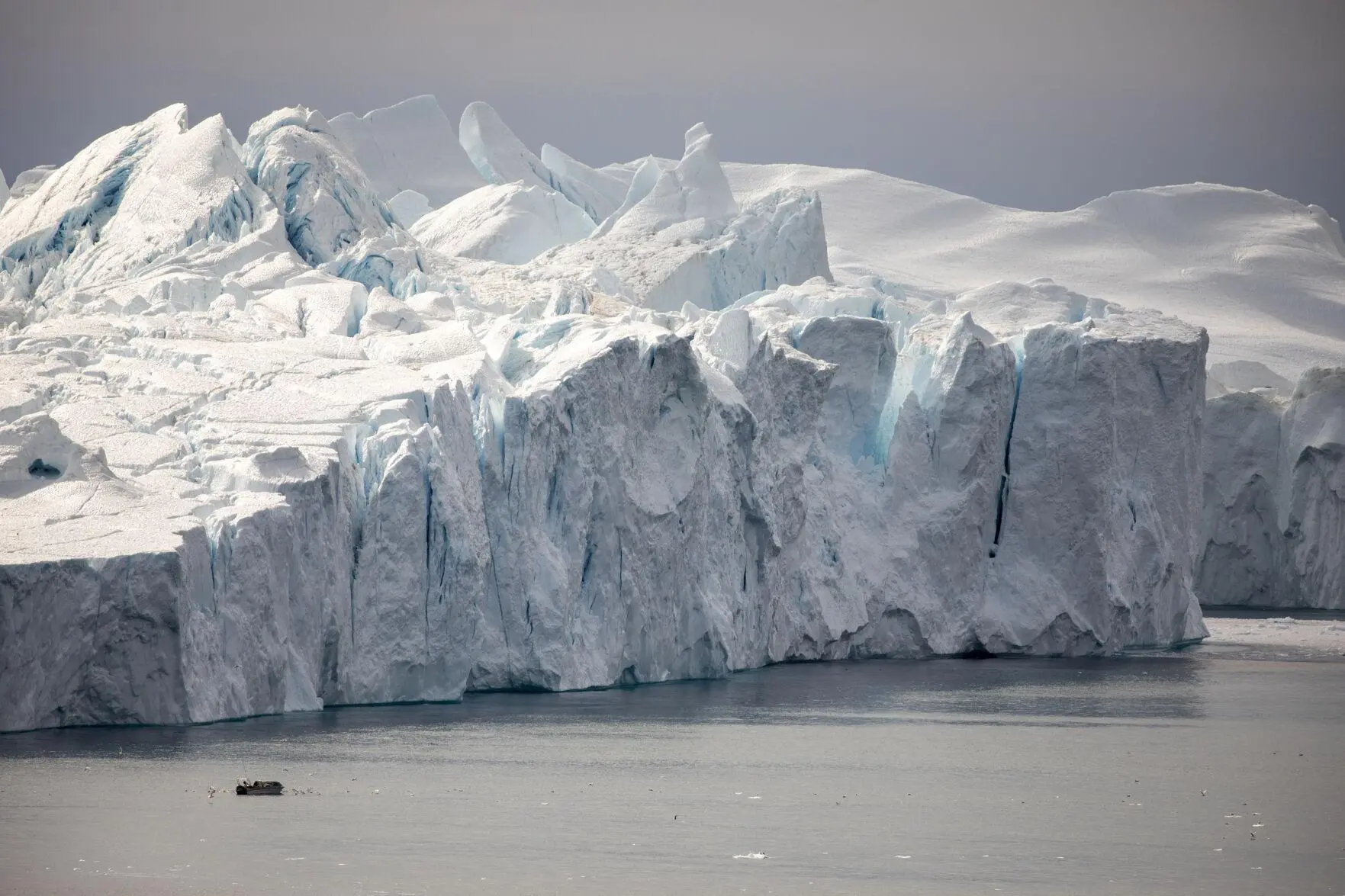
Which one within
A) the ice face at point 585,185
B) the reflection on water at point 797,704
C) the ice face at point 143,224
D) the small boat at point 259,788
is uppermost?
the ice face at point 585,185

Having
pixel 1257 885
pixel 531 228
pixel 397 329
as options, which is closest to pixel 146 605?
pixel 397 329

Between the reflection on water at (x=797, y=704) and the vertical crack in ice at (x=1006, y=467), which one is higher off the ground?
the vertical crack in ice at (x=1006, y=467)

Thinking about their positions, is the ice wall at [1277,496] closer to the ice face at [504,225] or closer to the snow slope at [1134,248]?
the ice face at [504,225]

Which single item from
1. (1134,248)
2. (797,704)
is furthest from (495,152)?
(1134,248)

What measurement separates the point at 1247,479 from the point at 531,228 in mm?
16429

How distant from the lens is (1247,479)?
141ft

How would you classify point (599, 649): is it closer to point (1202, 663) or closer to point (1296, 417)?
point (1202, 663)

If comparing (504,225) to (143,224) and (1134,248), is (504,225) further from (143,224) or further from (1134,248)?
(1134,248)

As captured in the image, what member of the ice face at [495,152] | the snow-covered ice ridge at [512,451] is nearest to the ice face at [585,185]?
the ice face at [495,152]

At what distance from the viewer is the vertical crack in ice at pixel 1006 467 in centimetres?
3384

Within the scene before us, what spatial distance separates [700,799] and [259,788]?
4077 millimetres

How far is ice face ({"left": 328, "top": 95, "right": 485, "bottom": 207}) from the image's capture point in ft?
164

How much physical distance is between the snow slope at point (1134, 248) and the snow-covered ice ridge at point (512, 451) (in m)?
20.2

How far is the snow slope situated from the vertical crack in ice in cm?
2365
